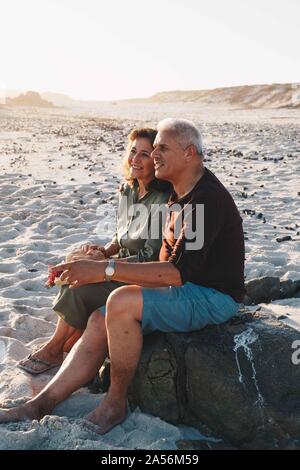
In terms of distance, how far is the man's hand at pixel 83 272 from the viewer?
3.94m

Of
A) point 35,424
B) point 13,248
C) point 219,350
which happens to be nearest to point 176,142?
point 219,350

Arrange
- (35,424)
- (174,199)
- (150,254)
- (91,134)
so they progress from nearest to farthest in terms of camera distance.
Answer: (35,424) → (174,199) → (150,254) → (91,134)

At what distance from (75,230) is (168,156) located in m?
4.37

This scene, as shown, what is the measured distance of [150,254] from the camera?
4598mm

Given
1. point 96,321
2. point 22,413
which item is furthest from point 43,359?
point 96,321

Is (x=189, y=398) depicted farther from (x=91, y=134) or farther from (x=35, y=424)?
(x=91, y=134)

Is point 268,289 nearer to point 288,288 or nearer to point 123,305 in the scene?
point 288,288

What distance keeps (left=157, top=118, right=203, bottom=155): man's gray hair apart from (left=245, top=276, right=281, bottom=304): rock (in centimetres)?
210

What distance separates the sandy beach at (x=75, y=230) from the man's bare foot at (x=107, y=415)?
2.1 inches

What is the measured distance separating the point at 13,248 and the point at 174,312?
396 cm

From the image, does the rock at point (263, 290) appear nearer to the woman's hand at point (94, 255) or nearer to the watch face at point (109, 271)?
the woman's hand at point (94, 255)

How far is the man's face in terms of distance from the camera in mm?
3955

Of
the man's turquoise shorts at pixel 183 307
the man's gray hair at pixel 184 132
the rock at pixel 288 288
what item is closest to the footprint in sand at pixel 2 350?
the man's turquoise shorts at pixel 183 307

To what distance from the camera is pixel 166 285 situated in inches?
152
